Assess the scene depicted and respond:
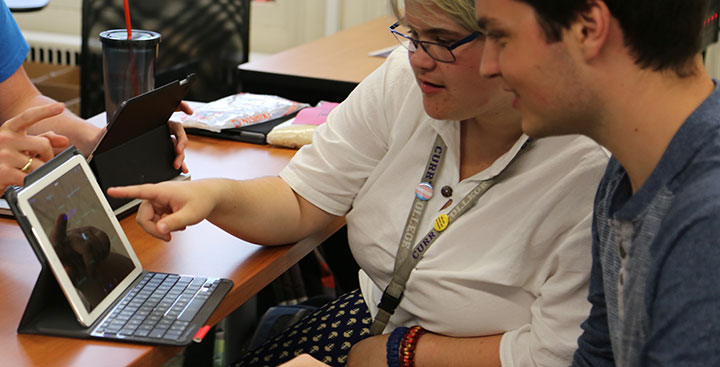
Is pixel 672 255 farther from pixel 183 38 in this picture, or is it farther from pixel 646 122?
pixel 183 38

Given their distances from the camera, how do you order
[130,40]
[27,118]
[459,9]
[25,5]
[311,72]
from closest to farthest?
[459,9]
[27,118]
[130,40]
[311,72]
[25,5]

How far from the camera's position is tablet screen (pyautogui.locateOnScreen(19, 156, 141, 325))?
40.3 inches

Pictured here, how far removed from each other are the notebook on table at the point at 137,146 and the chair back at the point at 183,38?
1.18 meters

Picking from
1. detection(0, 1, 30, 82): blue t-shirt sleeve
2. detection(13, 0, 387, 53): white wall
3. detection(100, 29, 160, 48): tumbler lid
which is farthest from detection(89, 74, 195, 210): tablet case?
detection(13, 0, 387, 53): white wall

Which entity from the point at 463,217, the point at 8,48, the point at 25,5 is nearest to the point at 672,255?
the point at 463,217

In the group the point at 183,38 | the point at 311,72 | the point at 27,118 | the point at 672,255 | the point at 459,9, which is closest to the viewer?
the point at 672,255

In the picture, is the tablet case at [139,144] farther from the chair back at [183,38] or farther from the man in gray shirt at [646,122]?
the chair back at [183,38]

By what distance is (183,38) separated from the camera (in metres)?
2.71

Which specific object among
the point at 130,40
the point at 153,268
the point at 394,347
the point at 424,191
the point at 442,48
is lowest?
the point at 394,347

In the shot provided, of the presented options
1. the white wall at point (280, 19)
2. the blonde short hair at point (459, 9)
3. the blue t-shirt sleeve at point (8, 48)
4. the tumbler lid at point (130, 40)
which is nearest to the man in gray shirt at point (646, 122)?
the blonde short hair at point (459, 9)

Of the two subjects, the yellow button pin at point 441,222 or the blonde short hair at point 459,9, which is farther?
the yellow button pin at point 441,222

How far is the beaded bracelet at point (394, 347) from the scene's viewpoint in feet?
4.29

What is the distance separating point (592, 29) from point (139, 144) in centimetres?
82

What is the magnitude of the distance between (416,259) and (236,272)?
273mm
